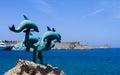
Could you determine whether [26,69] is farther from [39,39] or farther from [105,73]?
[105,73]

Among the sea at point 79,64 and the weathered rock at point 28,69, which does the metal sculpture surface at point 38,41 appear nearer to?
the weathered rock at point 28,69

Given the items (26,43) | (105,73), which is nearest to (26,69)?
(26,43)

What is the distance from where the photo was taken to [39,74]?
1714cm

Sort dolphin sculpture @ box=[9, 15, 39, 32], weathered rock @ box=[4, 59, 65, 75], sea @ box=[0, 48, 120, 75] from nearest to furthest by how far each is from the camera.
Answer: weathered rock @ box=[4, 59, 65, 75]
dolphin sculpture @ box=[9, 15, 39, 32]
sea @ box=[0, 48, 120, 75]

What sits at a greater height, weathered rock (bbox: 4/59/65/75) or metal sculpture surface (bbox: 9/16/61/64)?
metal sculpture surface (bbox: 9/16/61/64)

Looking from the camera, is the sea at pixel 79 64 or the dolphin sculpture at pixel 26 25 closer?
the dolphin sculpture at pixel 26 25

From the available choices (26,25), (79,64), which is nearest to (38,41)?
(26,25)

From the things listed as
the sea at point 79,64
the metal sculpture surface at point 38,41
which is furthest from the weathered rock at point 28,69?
the sea at point 79,64

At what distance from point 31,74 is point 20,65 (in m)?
0.63

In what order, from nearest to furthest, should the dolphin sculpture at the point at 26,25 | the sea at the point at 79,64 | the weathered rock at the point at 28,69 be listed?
the weathered rock at the point at 28,69 < the dolphin sculpture at the point at 26,25 < the sea at the point at 79,64

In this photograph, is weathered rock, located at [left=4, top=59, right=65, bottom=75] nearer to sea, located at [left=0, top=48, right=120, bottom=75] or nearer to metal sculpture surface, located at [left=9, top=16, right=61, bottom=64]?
metal sculpture surface, located at [left=9, top=16, right=61, bottom=64]

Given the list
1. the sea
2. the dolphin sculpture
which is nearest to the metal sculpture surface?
the dolphin sculpture

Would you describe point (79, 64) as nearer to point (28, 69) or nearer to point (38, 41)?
point (38, 41)

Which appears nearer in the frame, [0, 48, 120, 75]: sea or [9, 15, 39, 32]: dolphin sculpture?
[9, 15, 39, 32]: dolphin sculpture
